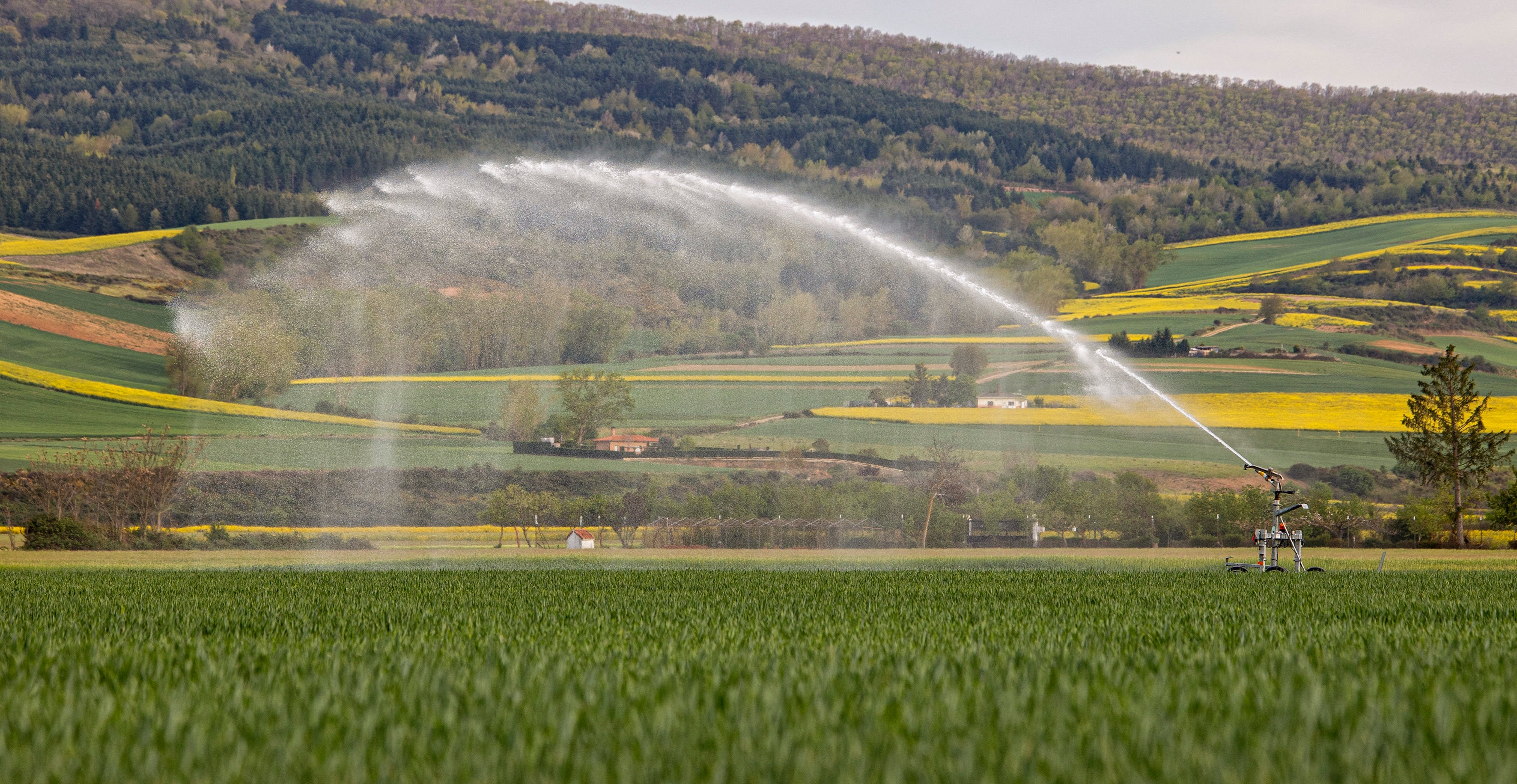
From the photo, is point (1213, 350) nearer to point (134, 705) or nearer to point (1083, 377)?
point (1083, 377)

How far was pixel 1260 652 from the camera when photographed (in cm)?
848

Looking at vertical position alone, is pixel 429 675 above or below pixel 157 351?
below

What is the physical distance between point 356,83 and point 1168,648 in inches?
6769

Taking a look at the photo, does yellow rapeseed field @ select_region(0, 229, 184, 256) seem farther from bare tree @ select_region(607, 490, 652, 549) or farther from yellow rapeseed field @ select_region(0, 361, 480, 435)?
bare tree @ select_region(607, 490, 652, 549)

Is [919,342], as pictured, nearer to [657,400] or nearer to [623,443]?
[657,400]

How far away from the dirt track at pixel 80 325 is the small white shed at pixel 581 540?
3453cm

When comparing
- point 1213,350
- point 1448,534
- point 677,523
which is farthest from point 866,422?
point 1213,350

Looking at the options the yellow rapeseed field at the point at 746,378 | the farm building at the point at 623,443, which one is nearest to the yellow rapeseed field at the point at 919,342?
the yellow rapeseed field at the point at 746,378

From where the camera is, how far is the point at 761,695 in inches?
248

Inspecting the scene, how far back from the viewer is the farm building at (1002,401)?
6975 centimetres

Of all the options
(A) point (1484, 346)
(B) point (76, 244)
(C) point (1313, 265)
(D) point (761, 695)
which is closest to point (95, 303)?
(B) point (76, 244)

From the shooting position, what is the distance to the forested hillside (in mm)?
165125

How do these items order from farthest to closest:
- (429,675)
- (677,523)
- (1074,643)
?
(677,523)
(1074,643)
(429,675)

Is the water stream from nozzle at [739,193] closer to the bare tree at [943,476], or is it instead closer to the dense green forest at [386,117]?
the bare tree at [943,476]
